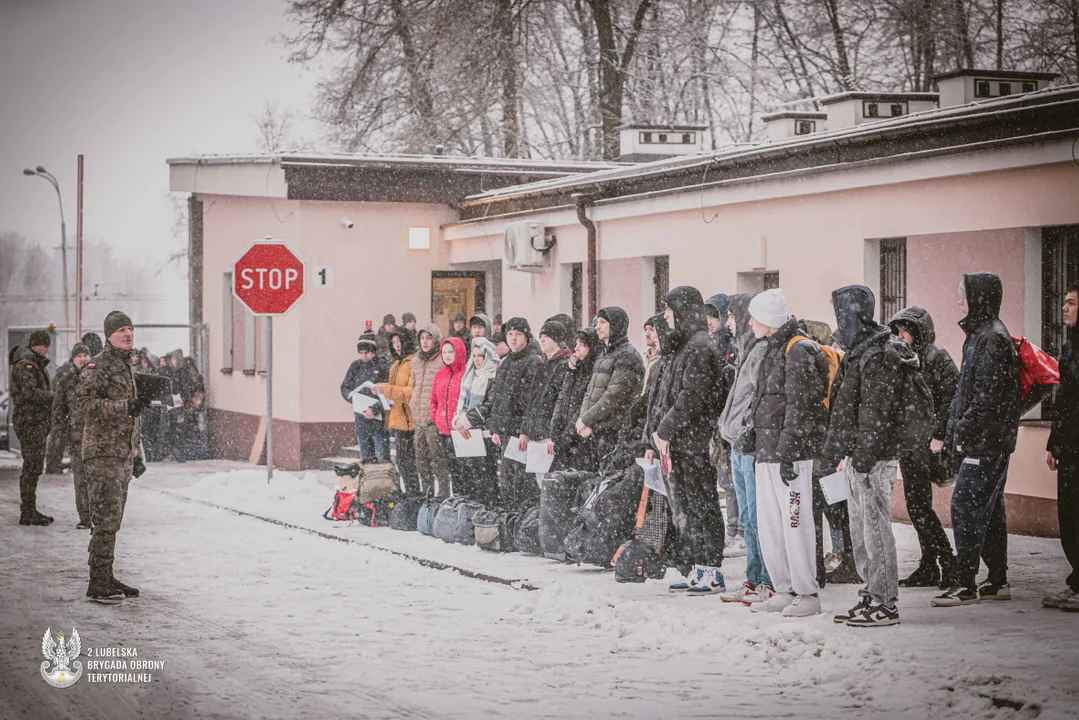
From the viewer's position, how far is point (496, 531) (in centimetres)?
1291

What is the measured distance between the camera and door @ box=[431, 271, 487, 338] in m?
24.0

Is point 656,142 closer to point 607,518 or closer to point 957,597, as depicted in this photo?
point 607,518

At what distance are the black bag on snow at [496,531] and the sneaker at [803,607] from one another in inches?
154

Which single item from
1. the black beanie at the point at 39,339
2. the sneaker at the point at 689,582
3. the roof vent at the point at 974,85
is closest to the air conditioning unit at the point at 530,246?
the roof vent at the point at 974,85

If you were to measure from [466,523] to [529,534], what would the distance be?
3.38 ft

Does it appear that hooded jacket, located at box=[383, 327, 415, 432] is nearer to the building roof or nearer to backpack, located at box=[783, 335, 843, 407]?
the building roof

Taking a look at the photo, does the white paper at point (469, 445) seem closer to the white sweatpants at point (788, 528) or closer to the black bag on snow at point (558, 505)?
the black bag on snow at point (558, 505)

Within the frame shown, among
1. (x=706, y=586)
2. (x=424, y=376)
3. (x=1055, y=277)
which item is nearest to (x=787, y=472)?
(x=706, y=586)

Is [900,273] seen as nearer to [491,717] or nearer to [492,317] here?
[491,717]

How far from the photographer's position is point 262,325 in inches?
952

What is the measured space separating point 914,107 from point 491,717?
14373mm

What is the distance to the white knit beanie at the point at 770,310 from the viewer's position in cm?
957

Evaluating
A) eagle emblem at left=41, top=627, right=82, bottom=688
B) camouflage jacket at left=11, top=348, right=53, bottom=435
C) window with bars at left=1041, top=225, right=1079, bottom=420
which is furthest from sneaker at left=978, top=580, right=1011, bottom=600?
camouflage jacket at left=11, top=348, right=53, bottom=435

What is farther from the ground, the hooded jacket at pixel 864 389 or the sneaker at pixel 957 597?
the hooded jacket at pixel 864 389
